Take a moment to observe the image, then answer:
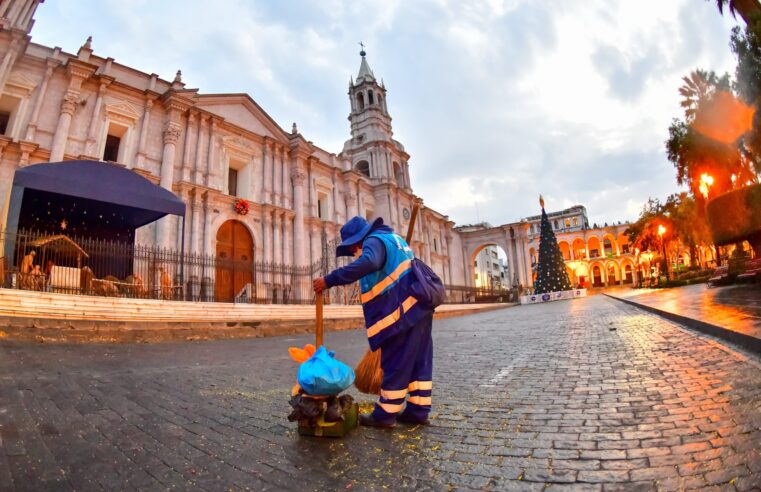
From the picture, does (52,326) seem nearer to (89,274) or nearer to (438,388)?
(89,274)

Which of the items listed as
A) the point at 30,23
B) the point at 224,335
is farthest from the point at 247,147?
the point at 224,335

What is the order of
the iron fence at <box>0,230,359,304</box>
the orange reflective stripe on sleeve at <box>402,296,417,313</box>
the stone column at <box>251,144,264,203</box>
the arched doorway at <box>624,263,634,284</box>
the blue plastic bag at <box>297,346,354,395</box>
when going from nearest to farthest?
the blue plastic bag at <box>297,346,354,395</box>
the orange reflective stripe on sleeve at <box>402,296,417,313</box>
the iron fence at <box>0,230,359,304</box>
the stone column at <box>251,144,264,203</box>
the arched doorway at <box>624,263,634,284</box>

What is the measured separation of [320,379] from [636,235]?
4797 cm

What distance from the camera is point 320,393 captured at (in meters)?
2.23

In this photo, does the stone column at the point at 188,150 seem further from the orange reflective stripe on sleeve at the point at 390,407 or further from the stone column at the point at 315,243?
the orange reflective stripe on sleeve at the point at 390,407

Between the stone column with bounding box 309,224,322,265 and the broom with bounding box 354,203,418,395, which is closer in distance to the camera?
the broom with bounding box 354,203,418,395

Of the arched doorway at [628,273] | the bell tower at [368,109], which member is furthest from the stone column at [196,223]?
the arched doorway at [628,273]

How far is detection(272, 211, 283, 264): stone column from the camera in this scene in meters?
20.8

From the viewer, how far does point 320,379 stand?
2.23m

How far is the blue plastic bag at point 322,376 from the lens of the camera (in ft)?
7.32

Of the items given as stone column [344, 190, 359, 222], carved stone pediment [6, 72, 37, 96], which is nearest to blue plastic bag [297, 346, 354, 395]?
carved stone pediment [6, 72, 37, 96]

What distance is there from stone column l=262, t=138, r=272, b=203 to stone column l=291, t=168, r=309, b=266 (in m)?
1.57

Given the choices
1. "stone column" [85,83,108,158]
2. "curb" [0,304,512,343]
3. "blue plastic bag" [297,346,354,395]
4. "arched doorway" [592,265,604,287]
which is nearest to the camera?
"blue plastic bag" [297,346,354,395]

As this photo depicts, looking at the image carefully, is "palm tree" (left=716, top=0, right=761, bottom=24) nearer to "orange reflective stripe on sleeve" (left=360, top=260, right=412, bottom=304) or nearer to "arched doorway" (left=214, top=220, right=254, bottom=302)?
"orange reflective stripe on sleeve" (left=360, top=260, right=412, bottom=304)
